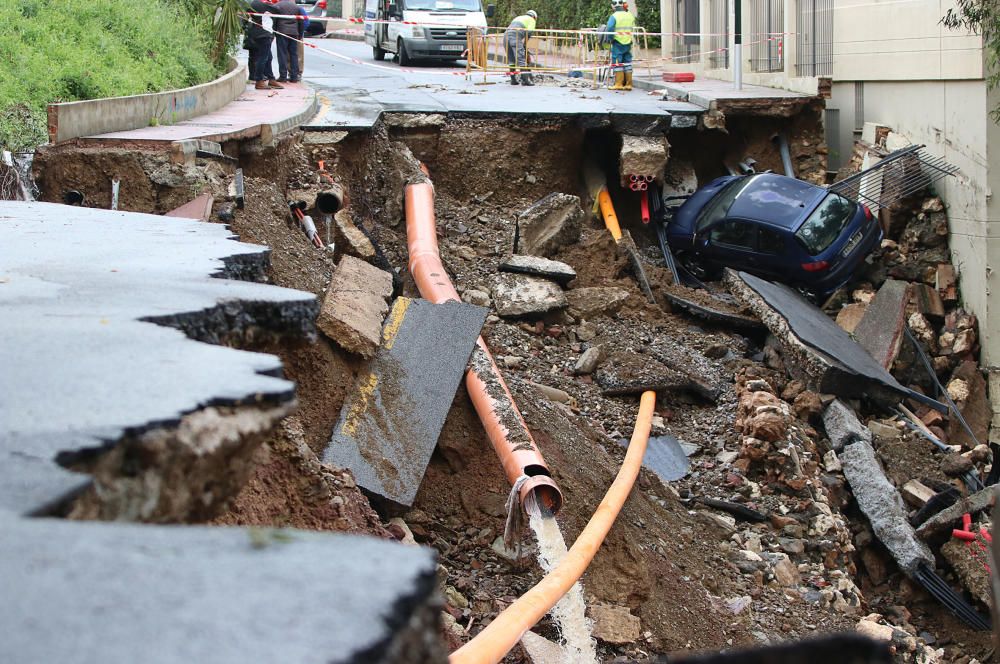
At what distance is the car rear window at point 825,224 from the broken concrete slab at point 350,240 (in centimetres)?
628

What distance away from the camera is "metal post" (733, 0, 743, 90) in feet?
61.1

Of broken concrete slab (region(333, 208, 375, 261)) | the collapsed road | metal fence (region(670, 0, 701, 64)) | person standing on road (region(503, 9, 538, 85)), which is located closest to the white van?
person standing on road (region(503, 9, 538, 85))

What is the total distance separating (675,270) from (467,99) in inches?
184

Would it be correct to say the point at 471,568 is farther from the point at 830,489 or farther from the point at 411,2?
the point at 411,2

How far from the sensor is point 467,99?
55.1 ft

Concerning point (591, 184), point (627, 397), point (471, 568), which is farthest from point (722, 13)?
point (471, 568)

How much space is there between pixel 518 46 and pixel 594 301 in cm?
1111

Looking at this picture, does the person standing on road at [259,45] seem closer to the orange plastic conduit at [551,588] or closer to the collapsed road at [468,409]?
the collapsed road at [468,409]

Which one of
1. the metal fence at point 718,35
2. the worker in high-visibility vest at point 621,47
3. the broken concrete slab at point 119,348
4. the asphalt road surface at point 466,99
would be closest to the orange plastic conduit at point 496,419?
the broken concrete slab at point 119,348

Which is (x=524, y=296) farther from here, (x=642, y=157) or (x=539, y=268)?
(x=642, y=157)

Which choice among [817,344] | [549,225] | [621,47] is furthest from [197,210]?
[621,47]

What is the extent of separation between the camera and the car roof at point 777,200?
554 inches

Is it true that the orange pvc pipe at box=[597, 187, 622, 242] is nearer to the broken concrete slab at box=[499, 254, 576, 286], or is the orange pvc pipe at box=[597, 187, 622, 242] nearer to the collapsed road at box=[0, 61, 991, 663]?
the collapsed road at box=[0, 61, 991, 663]

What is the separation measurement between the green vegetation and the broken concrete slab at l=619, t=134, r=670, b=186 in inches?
528
